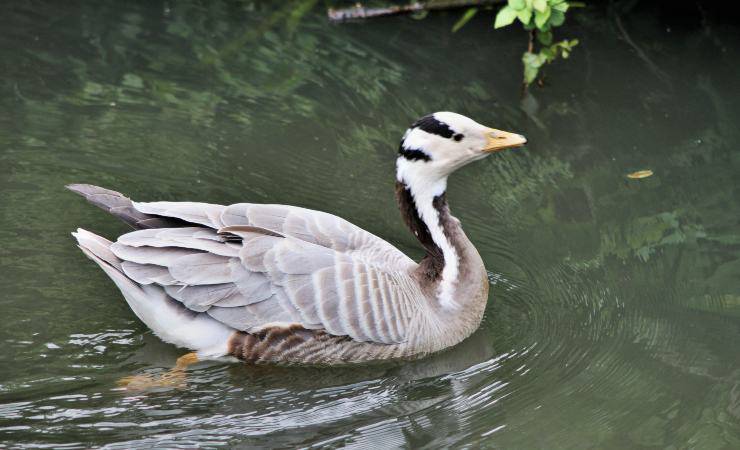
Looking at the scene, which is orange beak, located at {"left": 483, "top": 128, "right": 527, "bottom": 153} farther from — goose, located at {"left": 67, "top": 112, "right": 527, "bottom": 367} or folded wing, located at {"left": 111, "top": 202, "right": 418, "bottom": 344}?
folded wing, located at {"left": 111, "top": 202, "right": 418, "bottom": 344}

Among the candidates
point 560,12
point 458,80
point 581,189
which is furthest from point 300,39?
point 581,189

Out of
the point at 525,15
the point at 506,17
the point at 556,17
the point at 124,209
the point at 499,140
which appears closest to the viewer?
the point at 499,140

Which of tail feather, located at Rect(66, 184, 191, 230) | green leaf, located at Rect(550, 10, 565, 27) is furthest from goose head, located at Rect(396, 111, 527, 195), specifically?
green leaf, located at Rect(550, 10, 565, 27)

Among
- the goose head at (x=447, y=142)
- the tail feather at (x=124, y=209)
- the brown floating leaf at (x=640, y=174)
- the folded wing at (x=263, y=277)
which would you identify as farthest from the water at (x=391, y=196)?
the goose head at (x=447, y=142)

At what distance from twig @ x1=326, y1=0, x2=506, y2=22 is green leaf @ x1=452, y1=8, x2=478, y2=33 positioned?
0.43ft

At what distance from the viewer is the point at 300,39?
9.92m

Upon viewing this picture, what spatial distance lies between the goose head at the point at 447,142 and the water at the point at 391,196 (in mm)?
1173

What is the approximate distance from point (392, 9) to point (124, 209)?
4867mm

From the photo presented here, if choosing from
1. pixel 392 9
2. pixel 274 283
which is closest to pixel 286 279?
pixel 274 283

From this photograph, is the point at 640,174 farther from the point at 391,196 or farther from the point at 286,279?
the point at 286,279

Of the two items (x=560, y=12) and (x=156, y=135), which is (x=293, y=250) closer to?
(x=156, y=135)

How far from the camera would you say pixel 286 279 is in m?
6.07

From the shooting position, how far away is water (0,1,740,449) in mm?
5723

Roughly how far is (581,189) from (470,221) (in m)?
1.03
